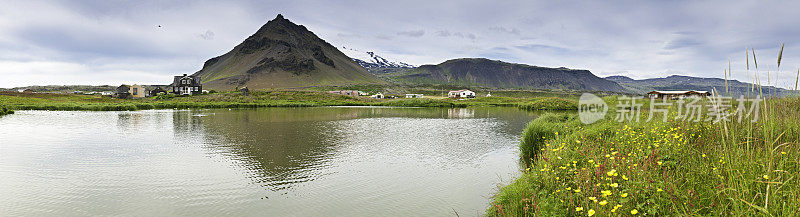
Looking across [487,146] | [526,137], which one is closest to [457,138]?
[487,146]

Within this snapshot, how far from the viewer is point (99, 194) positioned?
43.3ft

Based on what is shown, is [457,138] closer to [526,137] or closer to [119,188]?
[526,137]

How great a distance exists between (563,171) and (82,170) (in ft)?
65.6

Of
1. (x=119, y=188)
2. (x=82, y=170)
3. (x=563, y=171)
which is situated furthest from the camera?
(x=82, y=170)

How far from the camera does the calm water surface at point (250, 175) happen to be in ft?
39.1

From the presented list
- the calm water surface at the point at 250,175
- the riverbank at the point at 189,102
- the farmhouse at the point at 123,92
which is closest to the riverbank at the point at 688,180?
the calm water surface at the point at 250,175

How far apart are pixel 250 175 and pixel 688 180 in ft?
49.3

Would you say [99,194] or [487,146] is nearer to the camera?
[99,194]

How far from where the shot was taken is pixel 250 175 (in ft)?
53.2

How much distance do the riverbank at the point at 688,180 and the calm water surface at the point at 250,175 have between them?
312 cm

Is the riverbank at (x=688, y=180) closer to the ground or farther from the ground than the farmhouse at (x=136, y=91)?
closer to the ground

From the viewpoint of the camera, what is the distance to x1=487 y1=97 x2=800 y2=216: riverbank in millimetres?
5379

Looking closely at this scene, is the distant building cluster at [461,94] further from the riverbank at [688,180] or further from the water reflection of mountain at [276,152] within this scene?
the riverbank at [688,180]

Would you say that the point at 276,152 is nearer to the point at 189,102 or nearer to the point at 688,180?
the point at 688,180
